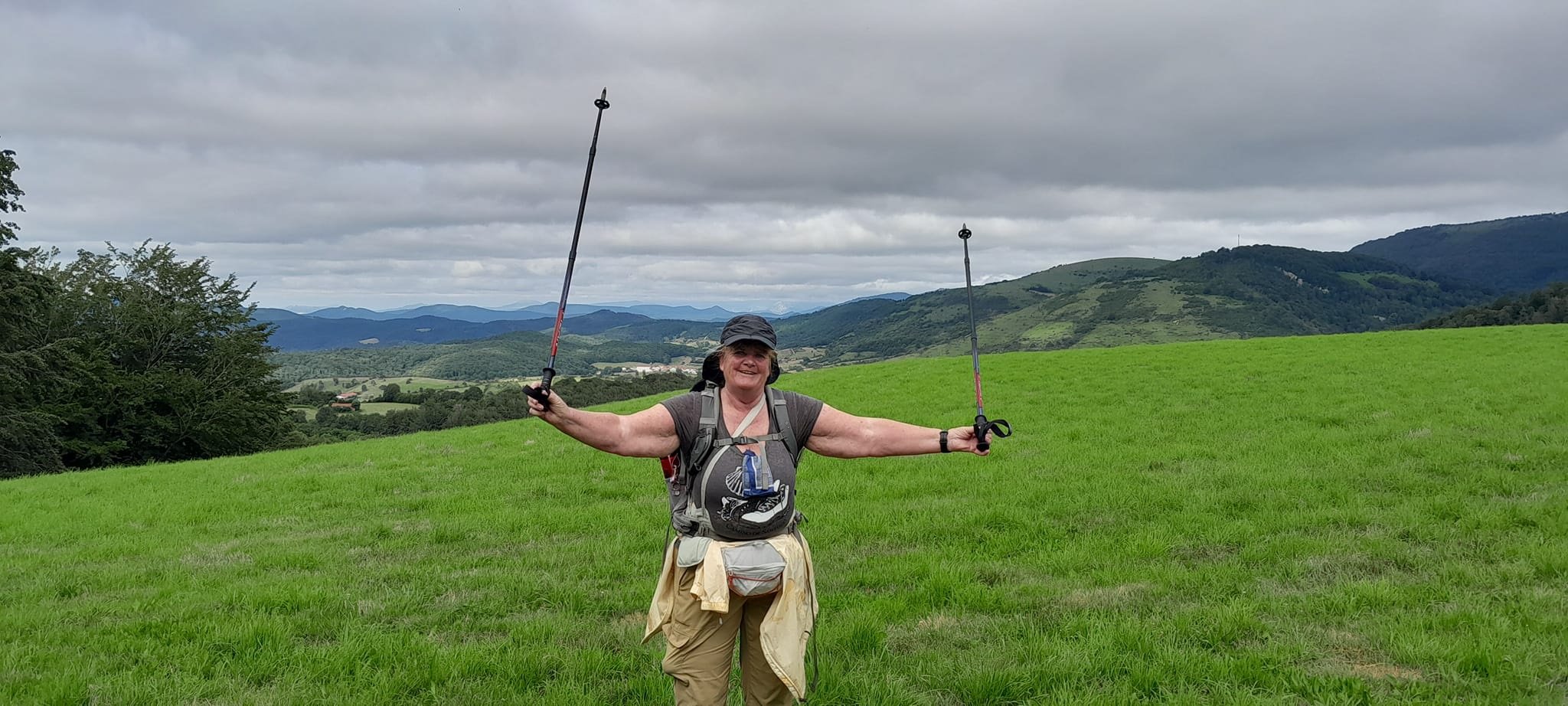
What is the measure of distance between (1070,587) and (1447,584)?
3311 millimetres

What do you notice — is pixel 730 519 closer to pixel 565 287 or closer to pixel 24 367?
pixel 565 287

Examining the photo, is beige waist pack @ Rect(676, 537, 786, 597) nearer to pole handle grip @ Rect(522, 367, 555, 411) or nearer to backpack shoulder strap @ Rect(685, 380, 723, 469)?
backpack shoulder strap @ Rect(685, 380, 723, 469)

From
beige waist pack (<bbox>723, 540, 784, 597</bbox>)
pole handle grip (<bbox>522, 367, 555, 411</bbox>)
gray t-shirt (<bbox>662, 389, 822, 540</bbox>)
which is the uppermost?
pole handle grip (<bbox>522, 367, 555, 411</bbox>)

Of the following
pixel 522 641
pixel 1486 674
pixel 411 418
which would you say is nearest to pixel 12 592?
pixel 522 641

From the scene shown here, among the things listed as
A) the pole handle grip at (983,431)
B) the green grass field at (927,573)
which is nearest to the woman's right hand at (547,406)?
the pole handle grip at (983,431)

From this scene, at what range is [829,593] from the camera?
27.4 feet

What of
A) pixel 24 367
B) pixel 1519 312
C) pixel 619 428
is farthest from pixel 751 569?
pixel 1519 312

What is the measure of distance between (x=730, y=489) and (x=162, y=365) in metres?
50.5

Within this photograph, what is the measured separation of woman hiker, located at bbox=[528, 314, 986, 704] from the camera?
446 centimetres

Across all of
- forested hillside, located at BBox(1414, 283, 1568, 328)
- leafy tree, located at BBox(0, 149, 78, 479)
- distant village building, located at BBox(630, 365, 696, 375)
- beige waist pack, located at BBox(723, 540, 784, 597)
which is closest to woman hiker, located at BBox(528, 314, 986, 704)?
beige waist pack, located at BBox(723, 540, 784, 597)

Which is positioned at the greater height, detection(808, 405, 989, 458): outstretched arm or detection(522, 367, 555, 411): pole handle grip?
detection(522, 367, 555, 411): pole handle grip

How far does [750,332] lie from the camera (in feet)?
15.0

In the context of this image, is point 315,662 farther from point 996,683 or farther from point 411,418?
point 411,418

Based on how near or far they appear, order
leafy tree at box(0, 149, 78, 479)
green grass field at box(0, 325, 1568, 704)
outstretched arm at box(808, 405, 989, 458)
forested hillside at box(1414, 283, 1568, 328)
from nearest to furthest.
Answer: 1. outstretched arm at box(808, 405, 989, 458)
2. green grass field at box(0, 325, 1568, 704)
3. leafy tree at box(0, 149, 78, 479)
4. forested hillside at box(1414, 283, 1568, 328)
